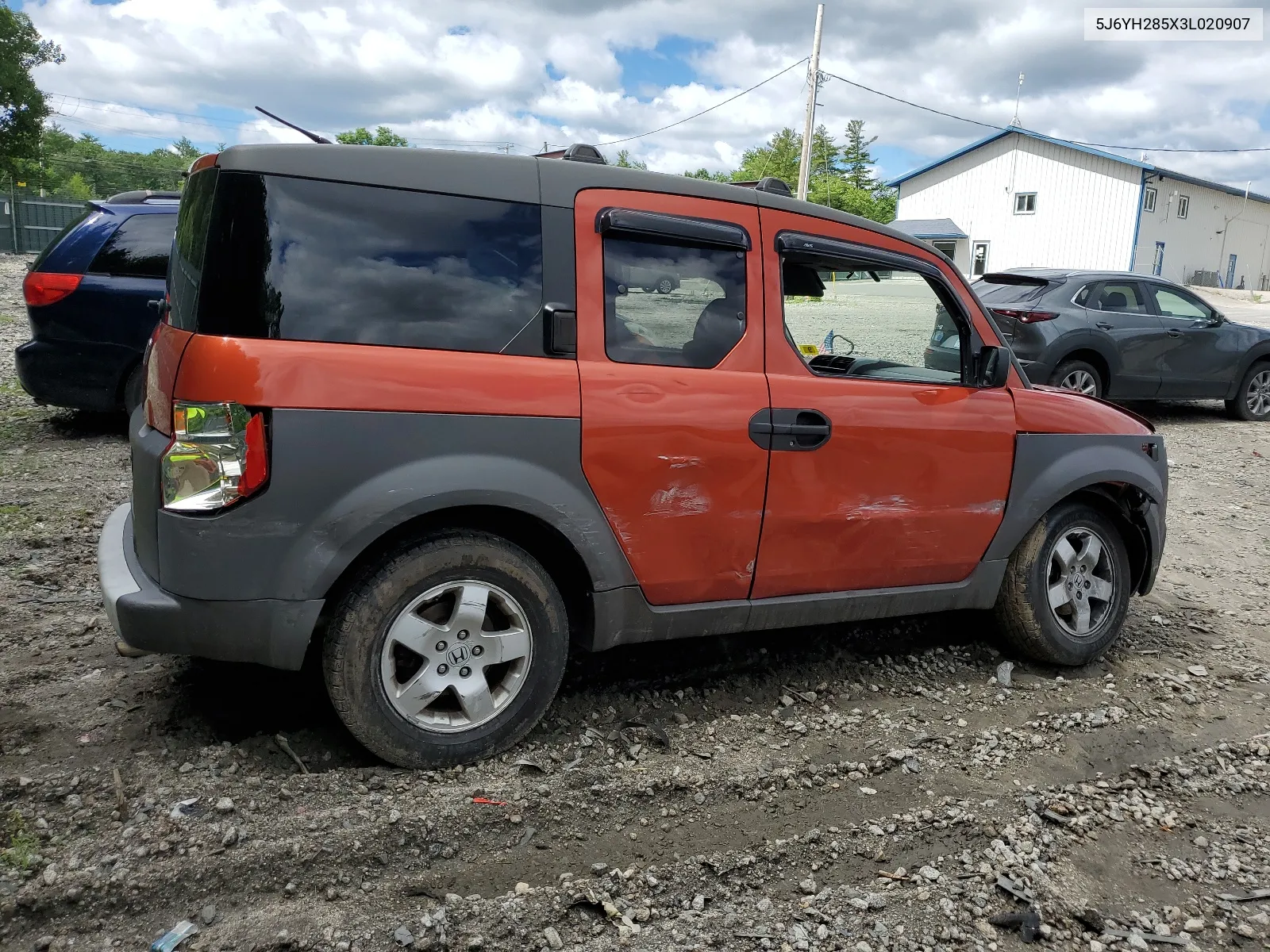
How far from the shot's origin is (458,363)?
3064 millimetres

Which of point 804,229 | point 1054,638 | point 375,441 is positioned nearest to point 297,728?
point 375,441

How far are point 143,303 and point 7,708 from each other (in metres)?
4.60

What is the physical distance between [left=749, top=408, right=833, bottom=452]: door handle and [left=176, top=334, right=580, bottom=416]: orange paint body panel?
0.72 meters

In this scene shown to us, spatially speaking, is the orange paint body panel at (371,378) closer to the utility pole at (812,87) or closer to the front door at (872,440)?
the front door at (872,440)

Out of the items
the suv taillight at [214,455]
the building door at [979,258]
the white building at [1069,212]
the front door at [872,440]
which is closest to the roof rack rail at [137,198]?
the suv taillight at [214,455]

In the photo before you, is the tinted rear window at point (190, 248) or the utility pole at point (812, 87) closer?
the tinted rear window at point (190, 248)

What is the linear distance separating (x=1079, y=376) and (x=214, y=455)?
10.0 m

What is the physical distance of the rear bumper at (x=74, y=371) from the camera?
7.23m

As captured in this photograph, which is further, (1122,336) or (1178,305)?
(1178,305)

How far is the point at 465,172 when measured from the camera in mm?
3145

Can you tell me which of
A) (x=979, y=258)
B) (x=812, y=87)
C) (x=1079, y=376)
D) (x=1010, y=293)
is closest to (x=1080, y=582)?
(x=1079, y=376)

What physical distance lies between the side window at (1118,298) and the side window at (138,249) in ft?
30.5

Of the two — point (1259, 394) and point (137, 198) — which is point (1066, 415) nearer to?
point (137, 198)

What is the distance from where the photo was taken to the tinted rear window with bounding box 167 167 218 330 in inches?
116
